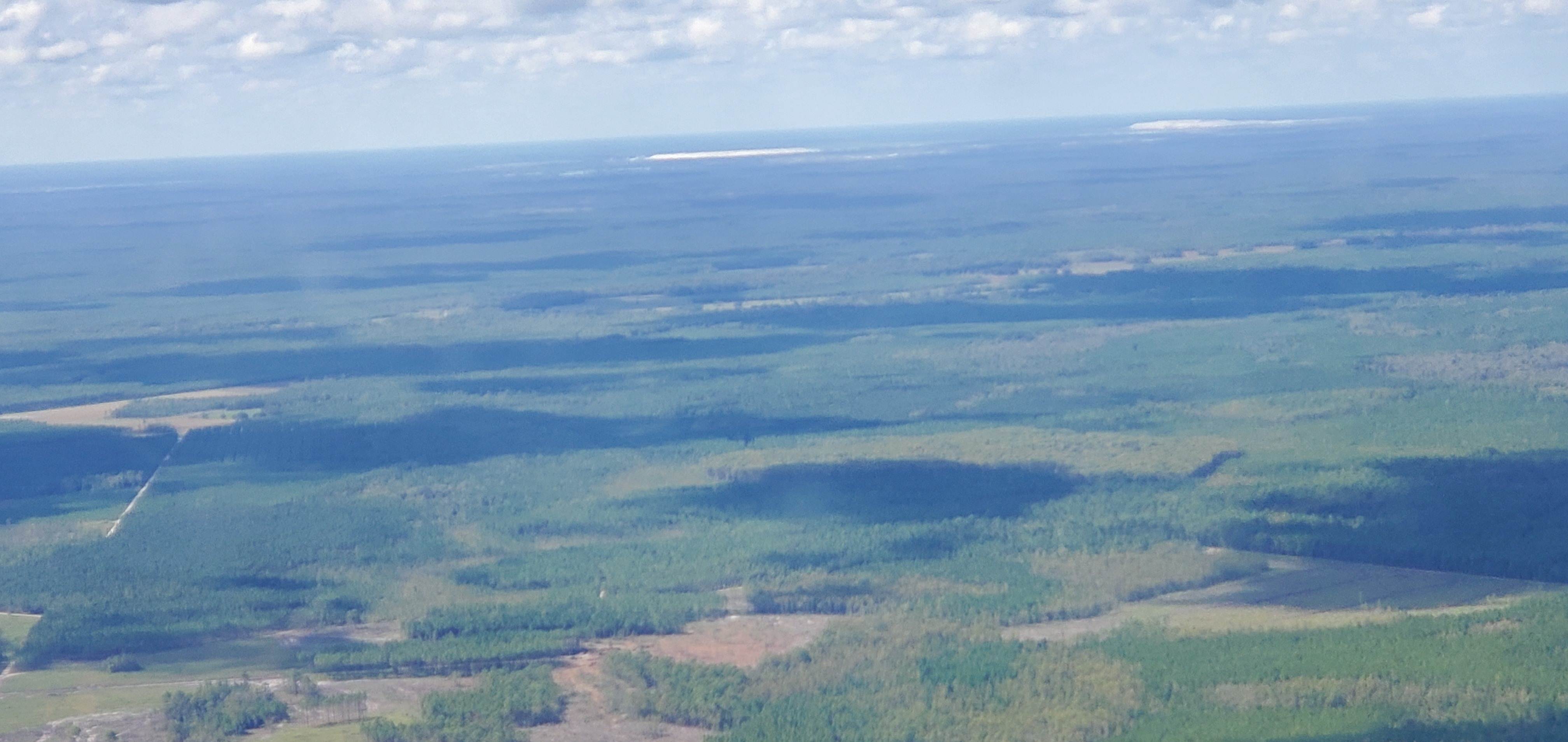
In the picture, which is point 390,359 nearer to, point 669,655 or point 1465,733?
point 669,655

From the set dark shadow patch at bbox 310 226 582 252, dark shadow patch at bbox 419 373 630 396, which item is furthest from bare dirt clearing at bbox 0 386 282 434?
dark shadow patch at bbox 310 226 582 252

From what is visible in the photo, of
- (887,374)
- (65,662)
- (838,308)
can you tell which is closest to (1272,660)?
(65,662)

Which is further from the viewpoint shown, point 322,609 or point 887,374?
point 887,374

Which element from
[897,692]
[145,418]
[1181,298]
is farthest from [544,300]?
[897,692]

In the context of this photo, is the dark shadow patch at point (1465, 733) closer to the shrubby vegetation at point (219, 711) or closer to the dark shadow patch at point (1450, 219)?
the shrubby vegetation at point (219, 711)

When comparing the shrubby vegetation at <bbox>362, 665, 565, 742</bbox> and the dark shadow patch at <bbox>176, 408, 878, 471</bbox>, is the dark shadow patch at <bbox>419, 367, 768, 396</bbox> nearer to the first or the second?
the dark shadow patch at <bbox>176, 408, 878, 471</bbox>

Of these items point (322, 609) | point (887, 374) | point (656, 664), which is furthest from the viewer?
point (887, 374)

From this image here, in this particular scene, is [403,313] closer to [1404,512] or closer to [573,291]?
[573,291]
